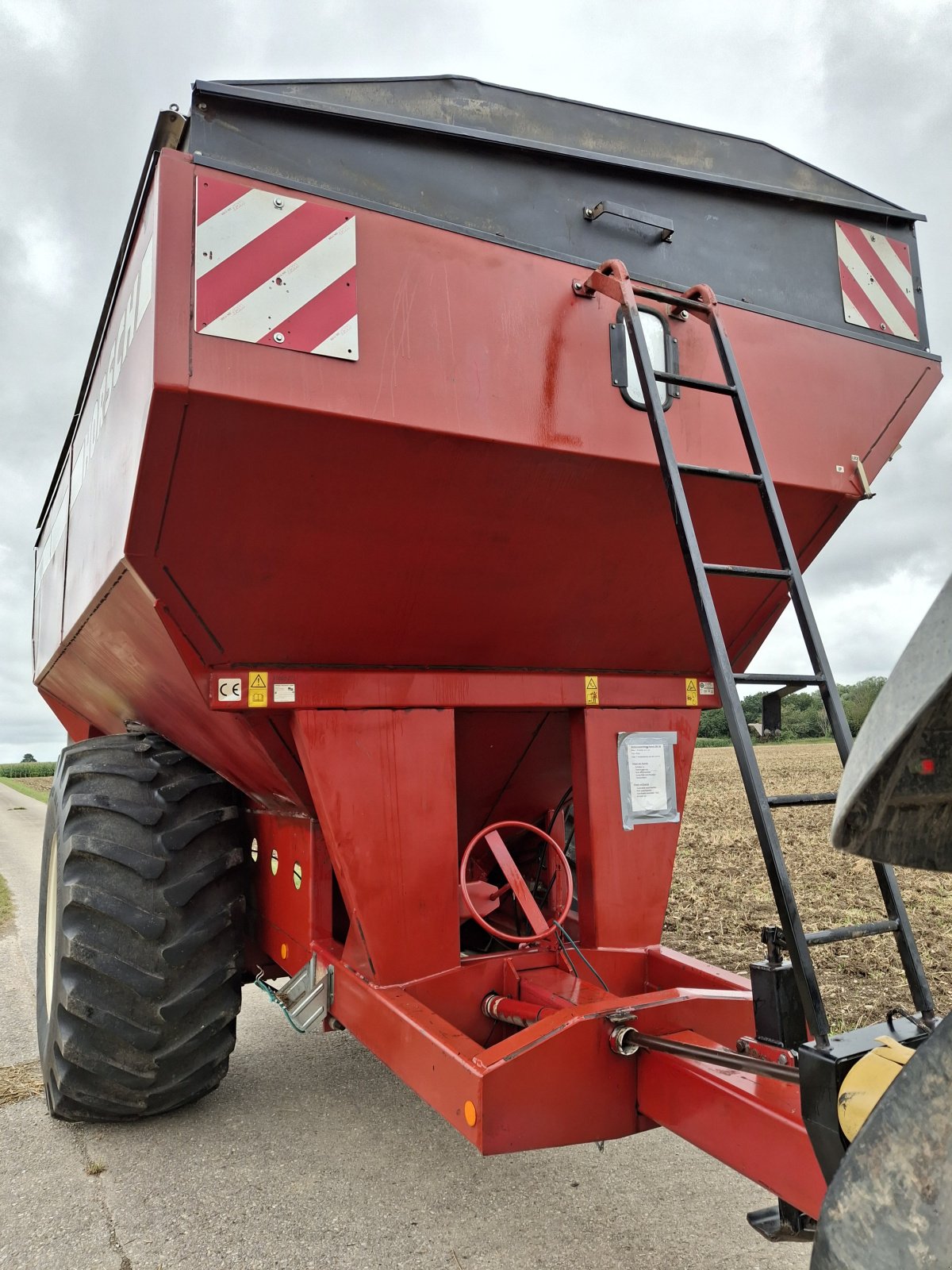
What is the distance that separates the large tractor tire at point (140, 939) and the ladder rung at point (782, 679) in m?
1.92

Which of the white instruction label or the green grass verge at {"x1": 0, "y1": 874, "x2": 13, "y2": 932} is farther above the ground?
the white instruction label

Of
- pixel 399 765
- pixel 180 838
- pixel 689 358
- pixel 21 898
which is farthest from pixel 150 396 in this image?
pixel 21 898

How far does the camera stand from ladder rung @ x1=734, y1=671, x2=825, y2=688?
189 centimetres

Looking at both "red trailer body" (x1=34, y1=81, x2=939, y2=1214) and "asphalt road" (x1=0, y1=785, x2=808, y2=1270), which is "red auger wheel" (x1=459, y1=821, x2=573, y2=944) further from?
"asphalt road" (x1=0, y1=785, x2=808, y2=1270)

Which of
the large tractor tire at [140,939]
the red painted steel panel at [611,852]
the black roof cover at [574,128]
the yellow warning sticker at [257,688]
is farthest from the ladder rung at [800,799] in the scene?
the large tractor tire at [140,939]

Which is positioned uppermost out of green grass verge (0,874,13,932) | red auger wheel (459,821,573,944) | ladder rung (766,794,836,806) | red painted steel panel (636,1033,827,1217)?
ladder rung (766,794,836,806)

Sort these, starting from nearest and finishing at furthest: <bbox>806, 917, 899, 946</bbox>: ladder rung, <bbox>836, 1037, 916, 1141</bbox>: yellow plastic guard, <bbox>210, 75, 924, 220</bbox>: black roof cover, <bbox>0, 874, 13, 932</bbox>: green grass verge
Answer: <bbox>836, 1037, 916, 1141</bbox>: yellow plastic guard → <bbox>806, 917, 899, 946</bbox>: ladder rung → <bbox>210, 75, 924, 220</bbox>: black roof cover → <bbox>0, 874, 13, 932</bbox>: green grass verge

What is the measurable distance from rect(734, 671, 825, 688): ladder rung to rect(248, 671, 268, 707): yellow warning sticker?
1226 mm

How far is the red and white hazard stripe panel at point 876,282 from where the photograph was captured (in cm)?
279

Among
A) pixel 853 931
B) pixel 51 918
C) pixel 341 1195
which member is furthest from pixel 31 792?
pixel 853 931

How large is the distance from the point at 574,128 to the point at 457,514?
1.12 meters

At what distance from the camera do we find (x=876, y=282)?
2844mm

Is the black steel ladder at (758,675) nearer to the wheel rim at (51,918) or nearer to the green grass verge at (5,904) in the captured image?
the wheel rim at (51,918)

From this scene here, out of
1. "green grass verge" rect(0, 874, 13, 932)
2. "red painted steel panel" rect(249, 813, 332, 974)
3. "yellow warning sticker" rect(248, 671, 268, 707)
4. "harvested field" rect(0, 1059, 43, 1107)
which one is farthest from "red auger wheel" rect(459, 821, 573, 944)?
"green grass verge" rect(0, 874, 13, 932)
